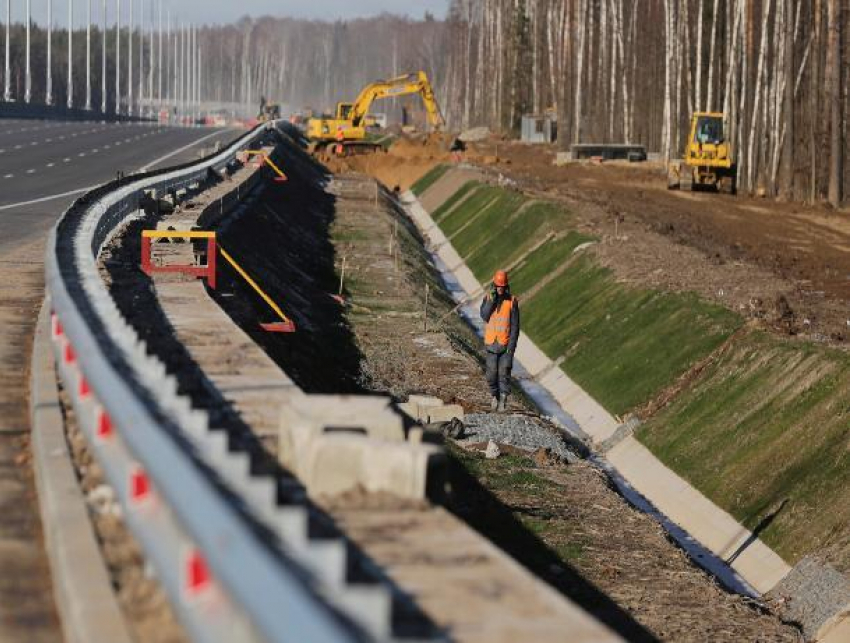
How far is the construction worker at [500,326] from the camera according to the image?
2208cm

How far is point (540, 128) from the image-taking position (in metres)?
108

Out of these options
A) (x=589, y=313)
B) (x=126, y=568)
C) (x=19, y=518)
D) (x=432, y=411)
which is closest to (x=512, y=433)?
(x=432, y=411)

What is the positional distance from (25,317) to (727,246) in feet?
86.6

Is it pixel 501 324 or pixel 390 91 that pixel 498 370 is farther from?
pixel 390 91

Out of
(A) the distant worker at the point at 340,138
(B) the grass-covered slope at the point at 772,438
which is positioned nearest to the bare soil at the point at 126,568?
(B) the grass-covered slope at the point at 772,438

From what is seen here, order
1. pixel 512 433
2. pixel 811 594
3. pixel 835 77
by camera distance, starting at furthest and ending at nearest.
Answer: pixel 835 77
pixel 512 433
pixel 811 594

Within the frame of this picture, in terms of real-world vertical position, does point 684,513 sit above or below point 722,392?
below

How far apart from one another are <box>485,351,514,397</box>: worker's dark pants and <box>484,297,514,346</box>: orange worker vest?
0.25m

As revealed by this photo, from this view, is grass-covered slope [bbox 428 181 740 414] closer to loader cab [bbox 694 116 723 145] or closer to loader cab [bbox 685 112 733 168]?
loader cab [bbox 685 112 733 168]

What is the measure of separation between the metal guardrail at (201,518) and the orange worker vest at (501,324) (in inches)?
429

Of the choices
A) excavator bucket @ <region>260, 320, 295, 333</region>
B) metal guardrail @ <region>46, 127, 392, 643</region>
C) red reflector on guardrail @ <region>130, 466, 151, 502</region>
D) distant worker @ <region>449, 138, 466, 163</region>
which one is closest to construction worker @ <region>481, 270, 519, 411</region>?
excavator bucket @ <region>260, 320, 295, 333</region>

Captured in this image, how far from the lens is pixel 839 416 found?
2009cm

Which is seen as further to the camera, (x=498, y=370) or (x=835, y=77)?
(x=835, y=77)

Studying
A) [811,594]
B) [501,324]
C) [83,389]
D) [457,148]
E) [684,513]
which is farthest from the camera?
[457,148]
